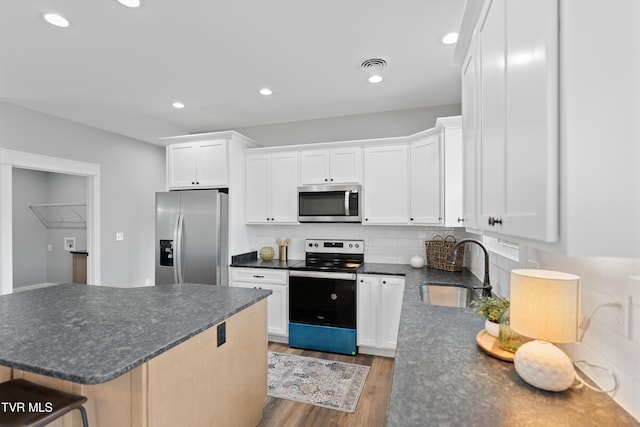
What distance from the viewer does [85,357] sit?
3.70 ft

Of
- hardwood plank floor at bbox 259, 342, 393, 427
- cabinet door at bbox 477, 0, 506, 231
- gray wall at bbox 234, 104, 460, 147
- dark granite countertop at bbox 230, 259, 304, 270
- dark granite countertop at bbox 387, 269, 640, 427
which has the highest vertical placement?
gray wall at bbox 234, 104, 460, 147

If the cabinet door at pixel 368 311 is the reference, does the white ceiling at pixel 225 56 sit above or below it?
above

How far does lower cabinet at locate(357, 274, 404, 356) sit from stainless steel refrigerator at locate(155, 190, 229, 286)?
1.58 meters

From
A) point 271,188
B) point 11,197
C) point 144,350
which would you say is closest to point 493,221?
point 144,350

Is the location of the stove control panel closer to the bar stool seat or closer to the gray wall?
the gray wall

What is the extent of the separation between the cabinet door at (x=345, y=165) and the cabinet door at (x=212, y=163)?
124 cm

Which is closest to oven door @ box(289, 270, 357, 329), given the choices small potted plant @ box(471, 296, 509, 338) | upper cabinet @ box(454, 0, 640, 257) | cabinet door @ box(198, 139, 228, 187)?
cabinet door @ box(198, 139, 228, 187)

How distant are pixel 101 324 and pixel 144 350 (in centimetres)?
44

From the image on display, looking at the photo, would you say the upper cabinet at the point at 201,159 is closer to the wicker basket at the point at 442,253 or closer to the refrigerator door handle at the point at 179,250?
the refrigerator door handle at the point at 179,250

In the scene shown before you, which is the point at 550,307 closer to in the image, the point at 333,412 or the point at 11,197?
the point at 333,412

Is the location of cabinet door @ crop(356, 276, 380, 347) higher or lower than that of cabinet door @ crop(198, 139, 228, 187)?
lower

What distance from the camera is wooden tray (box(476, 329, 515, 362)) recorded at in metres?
1.17

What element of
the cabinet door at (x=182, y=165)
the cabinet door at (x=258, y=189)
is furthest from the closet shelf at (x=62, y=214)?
the cabinet door at (x=258, y=189)

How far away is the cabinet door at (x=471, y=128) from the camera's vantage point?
131 cm
